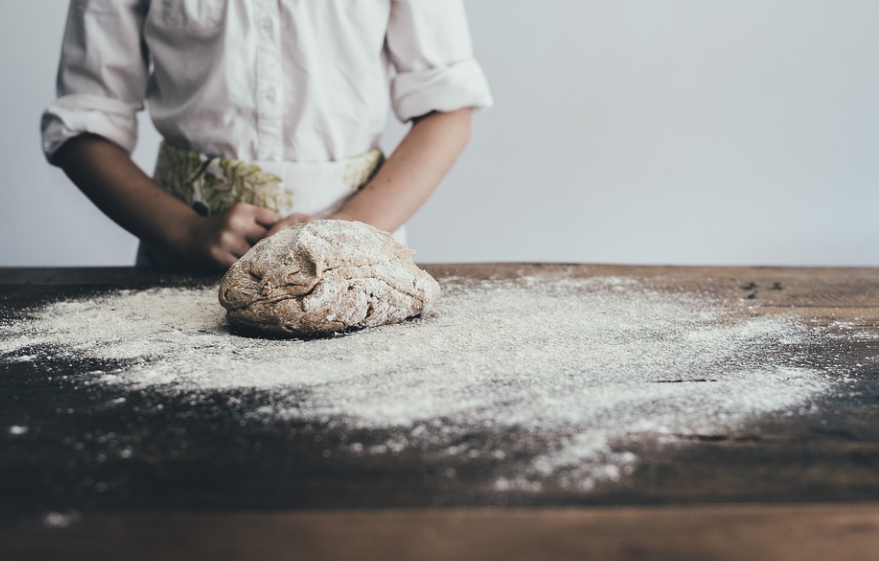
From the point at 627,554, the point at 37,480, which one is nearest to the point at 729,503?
the point at 627,554

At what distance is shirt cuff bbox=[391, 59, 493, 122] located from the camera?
1.27 meters

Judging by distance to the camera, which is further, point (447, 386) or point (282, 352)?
point (282, 352)

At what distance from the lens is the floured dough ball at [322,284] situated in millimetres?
773

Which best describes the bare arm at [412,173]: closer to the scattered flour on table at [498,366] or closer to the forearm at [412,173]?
the forearm at [412,173]

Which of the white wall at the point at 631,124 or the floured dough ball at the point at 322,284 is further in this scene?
the white wall at the point at 631,124

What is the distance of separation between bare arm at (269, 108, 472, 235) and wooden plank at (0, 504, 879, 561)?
0.73 metres

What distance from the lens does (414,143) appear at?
1262mm

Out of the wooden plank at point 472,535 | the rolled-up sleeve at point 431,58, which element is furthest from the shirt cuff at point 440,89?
the wooden plank at point 472,535

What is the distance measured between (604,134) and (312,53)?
60.6 inches

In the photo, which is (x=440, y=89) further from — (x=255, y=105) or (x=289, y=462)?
(x=289, y=462)

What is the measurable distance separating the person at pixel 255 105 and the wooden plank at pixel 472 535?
0.77 meters

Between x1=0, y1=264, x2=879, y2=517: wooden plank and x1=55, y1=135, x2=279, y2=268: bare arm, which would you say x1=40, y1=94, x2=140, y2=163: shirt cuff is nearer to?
x1=55, y1=135, x2=279, y2=268: bare arm

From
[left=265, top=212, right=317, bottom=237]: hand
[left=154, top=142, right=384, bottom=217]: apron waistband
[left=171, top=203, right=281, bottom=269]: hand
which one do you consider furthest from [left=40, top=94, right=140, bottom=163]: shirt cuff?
[left=265, top=212, right=317, bottom=237]: hand

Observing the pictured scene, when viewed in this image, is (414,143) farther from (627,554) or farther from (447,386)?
(627,554)
